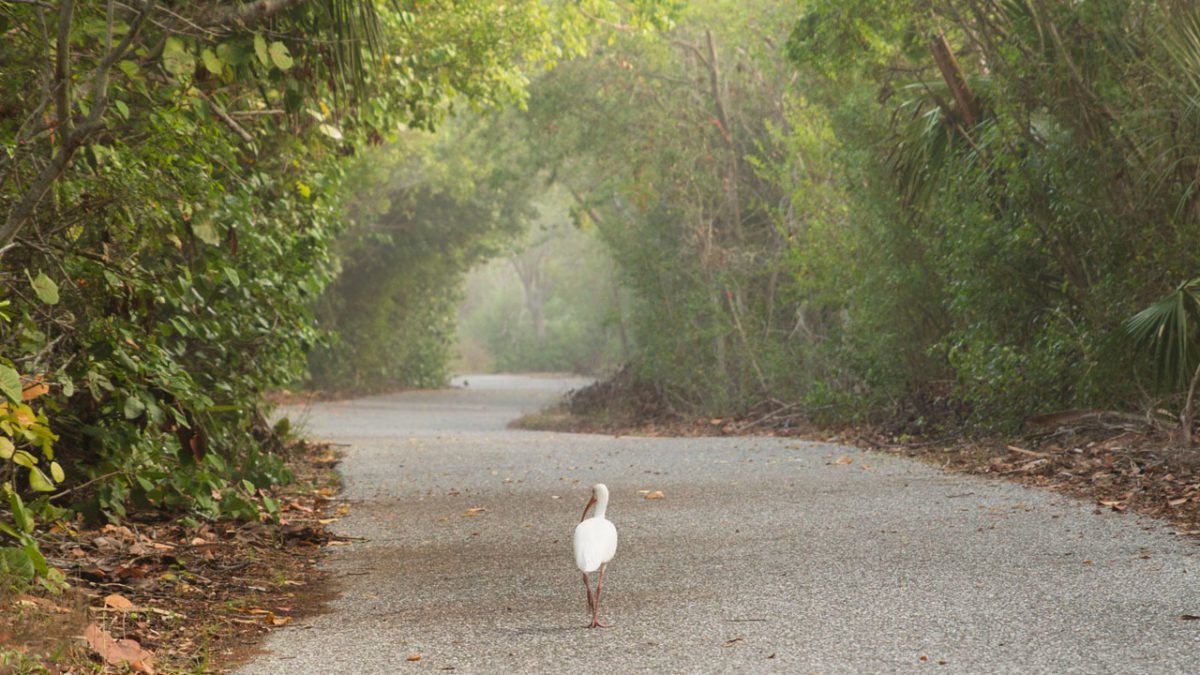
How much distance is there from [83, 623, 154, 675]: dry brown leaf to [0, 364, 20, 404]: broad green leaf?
0.87 metres

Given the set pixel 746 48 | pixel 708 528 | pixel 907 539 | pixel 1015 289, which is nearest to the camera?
pixel 907 539

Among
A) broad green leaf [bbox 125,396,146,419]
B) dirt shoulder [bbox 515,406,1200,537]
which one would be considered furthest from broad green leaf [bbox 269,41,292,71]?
dirt shoulder [bbox 515,406,1200,537]

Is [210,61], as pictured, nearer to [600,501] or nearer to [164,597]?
[164,597]

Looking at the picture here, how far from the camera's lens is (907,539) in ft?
18.7

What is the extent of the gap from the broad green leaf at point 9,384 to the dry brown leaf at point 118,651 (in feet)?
2.87

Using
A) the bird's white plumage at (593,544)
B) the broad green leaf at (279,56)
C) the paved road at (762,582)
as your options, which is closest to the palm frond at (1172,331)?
the paved road at (762,582)

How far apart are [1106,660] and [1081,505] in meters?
3.11

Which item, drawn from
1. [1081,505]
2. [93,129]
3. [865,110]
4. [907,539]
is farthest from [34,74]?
[865,110]

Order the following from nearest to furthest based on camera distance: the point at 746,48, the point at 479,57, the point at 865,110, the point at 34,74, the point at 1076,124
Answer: the point at 34,74
the point at 1076,124
the point at 479,57
the point at 865,110
the point at 746,48

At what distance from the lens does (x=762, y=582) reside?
4.84 m

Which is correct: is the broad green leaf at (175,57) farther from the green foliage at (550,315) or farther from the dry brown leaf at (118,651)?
the green foliage at (550,315)

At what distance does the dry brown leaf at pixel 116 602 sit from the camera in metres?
4.07

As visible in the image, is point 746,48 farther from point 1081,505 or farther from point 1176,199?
point 1081,505

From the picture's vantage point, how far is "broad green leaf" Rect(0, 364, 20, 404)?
3148 millimetres
